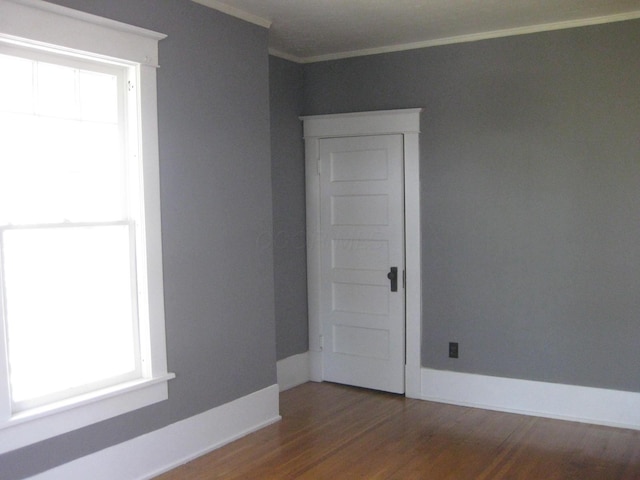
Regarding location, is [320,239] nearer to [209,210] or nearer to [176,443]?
[209,210]

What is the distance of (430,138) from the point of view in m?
4.79

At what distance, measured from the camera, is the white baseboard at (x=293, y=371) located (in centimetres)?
507

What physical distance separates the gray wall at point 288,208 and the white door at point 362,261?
0.61ft

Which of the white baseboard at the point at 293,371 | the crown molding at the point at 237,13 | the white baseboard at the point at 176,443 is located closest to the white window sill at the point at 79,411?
the white baseboard at the point at 176,443

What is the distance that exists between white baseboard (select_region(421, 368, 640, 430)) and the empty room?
15 millimetres

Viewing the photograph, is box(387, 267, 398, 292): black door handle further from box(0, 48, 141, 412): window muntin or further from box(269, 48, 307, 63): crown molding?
box(0, 48, 141, 412): window muntin

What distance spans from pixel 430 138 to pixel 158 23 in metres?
2.22

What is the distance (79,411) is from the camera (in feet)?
10.1

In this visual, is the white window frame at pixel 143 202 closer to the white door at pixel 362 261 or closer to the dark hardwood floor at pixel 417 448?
the dark hardwood floor at pixel 417 448

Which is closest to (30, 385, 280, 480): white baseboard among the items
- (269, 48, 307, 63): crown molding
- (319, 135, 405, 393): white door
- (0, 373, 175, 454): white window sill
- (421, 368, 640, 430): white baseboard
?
(0, 373, 175, 454): white window sill

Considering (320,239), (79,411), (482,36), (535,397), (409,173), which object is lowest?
(535,397)

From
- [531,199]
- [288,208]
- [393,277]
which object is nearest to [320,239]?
[288,208]

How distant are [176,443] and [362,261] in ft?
7.05

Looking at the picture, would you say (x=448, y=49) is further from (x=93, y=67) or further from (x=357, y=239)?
(x=93, y=67)
